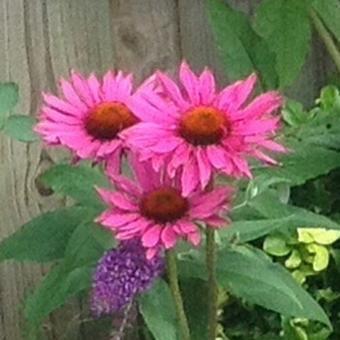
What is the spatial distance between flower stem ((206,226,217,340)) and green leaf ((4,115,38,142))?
1.14 ft

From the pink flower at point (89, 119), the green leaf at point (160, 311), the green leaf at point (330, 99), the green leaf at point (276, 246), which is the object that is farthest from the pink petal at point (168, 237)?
the green leaf at point (330, 99)

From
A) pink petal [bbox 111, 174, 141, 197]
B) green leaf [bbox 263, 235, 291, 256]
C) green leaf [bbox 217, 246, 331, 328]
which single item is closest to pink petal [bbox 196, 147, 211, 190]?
pink petal [bbox 111, 174, 141, 197]

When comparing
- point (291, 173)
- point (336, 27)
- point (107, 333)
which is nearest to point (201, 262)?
point (291, 173)

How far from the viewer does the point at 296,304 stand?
1.67 m

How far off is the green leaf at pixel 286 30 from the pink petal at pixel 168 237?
55 cm

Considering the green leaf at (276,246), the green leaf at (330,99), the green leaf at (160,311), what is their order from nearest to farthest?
1. the green leaf at (160,311)
2. the green leaf at (276,246)
3. the green leaf at (330,99)

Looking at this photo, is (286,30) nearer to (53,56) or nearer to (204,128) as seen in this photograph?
(204,128)

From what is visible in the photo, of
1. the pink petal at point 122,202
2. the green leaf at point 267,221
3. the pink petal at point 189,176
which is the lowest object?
the green leaf at point 267,221

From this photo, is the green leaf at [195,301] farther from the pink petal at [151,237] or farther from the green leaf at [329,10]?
the green leaf at [329,10]

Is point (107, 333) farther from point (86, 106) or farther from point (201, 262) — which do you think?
point (86, 106)

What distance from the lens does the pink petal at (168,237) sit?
1.45 m

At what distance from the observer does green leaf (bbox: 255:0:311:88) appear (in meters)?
1.93

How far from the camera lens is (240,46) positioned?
6.46 feet

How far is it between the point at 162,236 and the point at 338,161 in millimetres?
403
